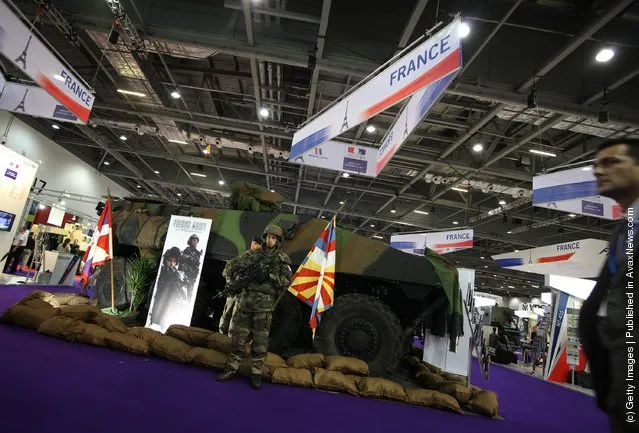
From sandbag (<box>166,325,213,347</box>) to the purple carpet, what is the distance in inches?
20.1

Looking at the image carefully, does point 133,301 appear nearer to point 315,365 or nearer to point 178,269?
point 178,269

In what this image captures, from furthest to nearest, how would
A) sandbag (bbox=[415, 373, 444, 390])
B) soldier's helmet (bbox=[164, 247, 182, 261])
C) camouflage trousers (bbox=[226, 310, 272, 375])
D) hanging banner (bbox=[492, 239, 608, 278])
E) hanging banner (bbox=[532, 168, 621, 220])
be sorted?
hanging banner (bbox=[492, 239, 608, 278]) → hanging banner (bbox=[532, 168, 621, 220]) → soldier's helmet (bbox=[164, 247, 182, 261]) → sandbag (bbox=[415, 373, 444, 390]) → camouflage trousers (bbox=[226, 310, 272, 375])

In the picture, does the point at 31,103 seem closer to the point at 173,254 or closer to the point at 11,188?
the point at 11,188

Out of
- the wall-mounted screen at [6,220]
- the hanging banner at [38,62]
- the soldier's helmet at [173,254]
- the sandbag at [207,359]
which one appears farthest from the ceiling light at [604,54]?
the wall-mounted screen at [6,220]

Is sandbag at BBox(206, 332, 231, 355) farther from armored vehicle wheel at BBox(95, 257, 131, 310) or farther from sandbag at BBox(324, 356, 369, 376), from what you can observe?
armored vehicle wheel at BBox(95, 257, 131, 310)

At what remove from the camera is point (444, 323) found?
490cm

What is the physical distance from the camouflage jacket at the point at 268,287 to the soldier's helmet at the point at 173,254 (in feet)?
6.21

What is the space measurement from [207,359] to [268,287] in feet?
3.31

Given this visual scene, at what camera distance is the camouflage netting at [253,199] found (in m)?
6.01

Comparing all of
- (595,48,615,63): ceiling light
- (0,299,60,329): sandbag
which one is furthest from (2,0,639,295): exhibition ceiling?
(0,299,60,329): sandbag

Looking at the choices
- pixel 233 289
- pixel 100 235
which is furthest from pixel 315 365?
pixel 100 235

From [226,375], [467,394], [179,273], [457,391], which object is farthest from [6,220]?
[467,394]

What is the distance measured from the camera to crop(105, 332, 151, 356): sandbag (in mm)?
4070

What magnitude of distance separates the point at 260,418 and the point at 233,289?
1.61m
